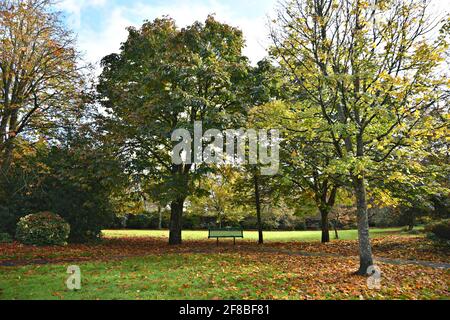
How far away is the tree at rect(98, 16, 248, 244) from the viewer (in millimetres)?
14133

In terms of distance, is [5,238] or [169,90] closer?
[169,90]

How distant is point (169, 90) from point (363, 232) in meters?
10.2

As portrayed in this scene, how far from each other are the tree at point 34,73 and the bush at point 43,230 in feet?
13.2

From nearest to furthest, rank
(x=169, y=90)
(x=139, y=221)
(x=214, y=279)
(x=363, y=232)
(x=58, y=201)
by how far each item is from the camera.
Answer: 1. (x=214, y=279)
2. (x=363, y=232)
3. (x=169, y=90)
4. (x=58, y=201)
5. (x=139, y=221)

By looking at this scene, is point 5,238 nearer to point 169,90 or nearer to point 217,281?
point 169,90

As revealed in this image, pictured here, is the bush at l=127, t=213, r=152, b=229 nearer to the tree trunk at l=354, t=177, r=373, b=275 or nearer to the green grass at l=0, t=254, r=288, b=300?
the green grass at l=0, t=254, r=288, b=300

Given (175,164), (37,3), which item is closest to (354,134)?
(175,164)

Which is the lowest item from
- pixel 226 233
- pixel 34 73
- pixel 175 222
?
pixel 226 233

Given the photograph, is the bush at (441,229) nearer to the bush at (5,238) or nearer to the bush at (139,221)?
the bush at (5,238)

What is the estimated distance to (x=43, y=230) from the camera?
16.6 m

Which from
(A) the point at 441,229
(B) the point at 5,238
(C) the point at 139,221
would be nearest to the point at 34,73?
(B) the point at 5,238

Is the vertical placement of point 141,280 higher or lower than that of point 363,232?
lower

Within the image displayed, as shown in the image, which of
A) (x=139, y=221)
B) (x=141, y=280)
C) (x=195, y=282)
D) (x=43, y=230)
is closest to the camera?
(x=195, y=282)
